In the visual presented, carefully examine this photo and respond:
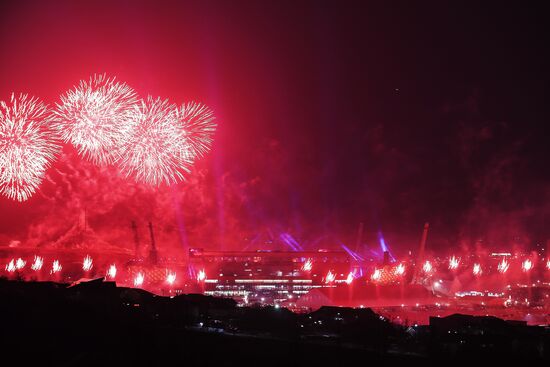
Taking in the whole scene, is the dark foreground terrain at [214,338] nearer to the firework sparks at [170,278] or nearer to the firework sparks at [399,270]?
the firework sparks at [170,278]

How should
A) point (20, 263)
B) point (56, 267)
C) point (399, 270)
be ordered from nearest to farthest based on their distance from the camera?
point (56, 267), point (20, 263), point (399, 270)

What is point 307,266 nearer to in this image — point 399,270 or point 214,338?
point 399,270

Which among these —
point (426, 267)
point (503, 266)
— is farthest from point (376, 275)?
point (503, 266)

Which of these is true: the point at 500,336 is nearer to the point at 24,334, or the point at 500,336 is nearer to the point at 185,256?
the point at 24,334

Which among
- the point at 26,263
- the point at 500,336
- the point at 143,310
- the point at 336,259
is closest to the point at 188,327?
the point at 143,310

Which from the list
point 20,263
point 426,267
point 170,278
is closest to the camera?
point 20,263

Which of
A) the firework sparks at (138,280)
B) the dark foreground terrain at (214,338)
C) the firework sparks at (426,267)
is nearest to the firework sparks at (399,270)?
the firework sparks at (426,267)
